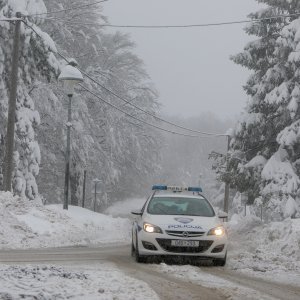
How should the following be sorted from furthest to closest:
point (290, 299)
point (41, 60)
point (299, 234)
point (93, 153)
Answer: point (93, 153)
point (41, 60)
point (299, 234)
point (290, 299)

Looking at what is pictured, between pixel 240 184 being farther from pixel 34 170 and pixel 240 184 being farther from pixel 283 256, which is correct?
pixel 283 256

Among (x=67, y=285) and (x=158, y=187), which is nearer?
(x=67, y=285)

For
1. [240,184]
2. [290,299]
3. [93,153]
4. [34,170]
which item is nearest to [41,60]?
[34,170]

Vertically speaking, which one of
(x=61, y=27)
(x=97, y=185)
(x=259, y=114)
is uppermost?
(x=61, y=27)

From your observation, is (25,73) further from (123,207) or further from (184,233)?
(123,207)

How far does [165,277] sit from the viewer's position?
9266 millimetres

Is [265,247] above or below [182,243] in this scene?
below

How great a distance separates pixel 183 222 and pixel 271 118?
43.5ft

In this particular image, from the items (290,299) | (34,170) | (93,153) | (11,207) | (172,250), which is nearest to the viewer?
(290,299)

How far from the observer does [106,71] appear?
120 ft

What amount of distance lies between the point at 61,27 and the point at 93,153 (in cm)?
735

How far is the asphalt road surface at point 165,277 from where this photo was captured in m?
7.76

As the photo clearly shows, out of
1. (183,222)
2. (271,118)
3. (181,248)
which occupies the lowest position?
(181,248)

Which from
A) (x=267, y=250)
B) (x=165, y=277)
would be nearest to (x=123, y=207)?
(x=267, y=250)
